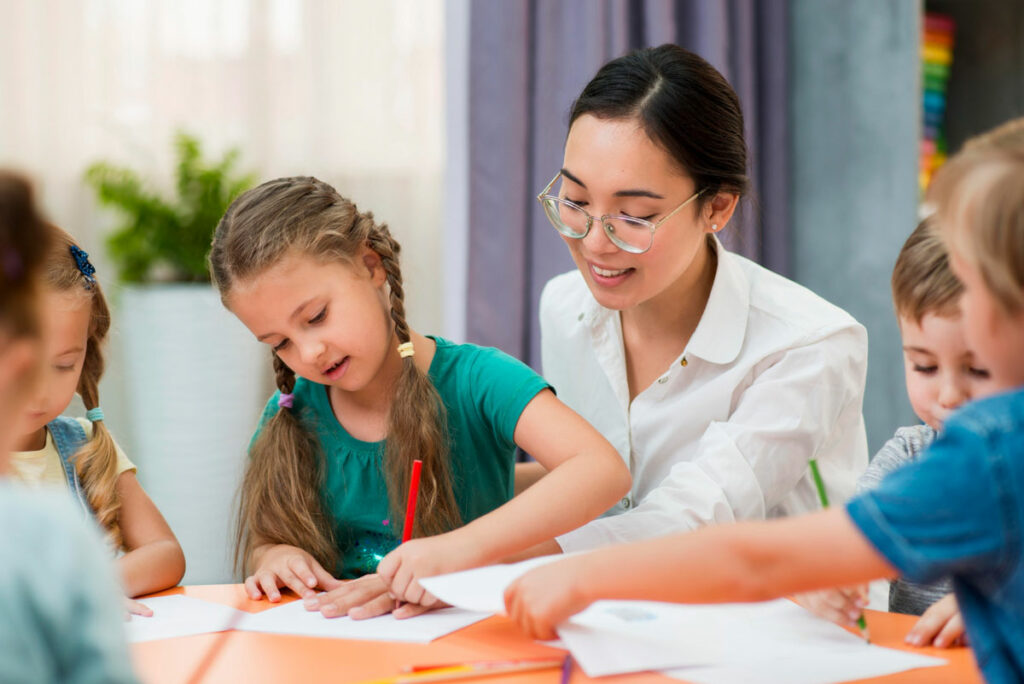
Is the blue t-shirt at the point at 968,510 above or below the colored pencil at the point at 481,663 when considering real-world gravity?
above

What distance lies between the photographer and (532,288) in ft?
7.47

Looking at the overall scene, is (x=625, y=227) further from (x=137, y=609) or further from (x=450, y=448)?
(x=137, y=609)

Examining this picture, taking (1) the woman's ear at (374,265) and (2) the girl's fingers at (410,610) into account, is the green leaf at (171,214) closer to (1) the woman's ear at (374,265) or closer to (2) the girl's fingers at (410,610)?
(1) the woman's ear at (374,265)

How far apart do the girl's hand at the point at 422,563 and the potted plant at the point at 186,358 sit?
1236mm

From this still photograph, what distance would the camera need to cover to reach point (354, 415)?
4.43 ft

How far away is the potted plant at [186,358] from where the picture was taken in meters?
2.13

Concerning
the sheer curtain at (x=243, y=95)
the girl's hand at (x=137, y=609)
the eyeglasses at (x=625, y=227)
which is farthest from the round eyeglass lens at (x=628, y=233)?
the sheer curtain at (x=243, y=95)

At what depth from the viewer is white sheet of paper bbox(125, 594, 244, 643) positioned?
925 mm

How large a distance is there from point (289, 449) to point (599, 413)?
0.48m

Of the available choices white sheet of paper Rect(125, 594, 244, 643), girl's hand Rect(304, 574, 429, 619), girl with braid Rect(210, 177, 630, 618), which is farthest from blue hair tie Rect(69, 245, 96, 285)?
girl's hand Rect(304, 574, 429, 619)

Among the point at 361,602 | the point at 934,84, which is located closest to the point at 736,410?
the point at 361,602

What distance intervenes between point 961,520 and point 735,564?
0.14 m

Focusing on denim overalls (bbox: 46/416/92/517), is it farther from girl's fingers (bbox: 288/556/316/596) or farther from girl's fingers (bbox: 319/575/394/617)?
girl's fingers (bbox: 319/575/394/617)

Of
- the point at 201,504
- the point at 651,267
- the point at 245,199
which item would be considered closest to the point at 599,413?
the point at 651,267
